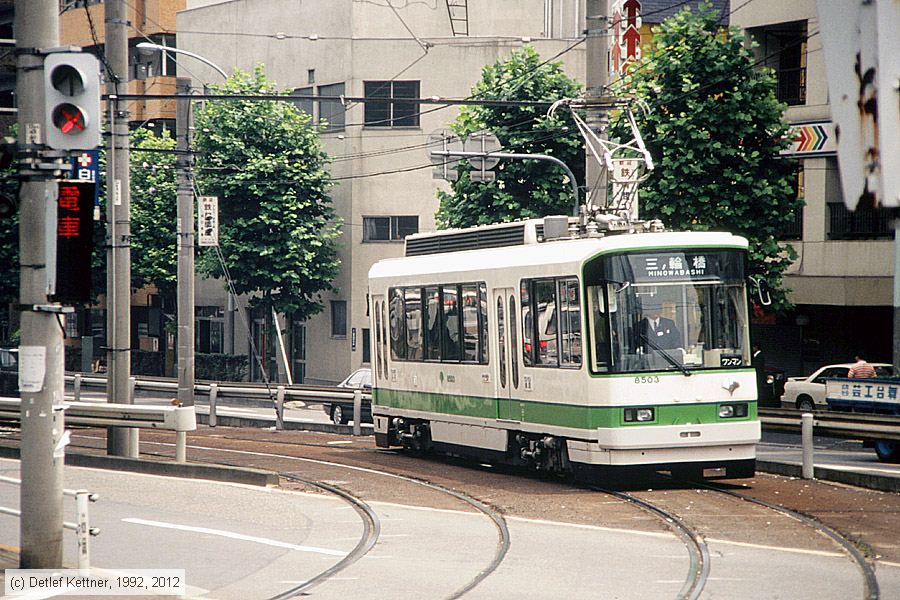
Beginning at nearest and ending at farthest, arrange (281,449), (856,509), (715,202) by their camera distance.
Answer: (856,509)
(281,449)
(715,202)

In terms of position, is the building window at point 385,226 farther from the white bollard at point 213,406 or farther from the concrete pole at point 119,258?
the concrete pole at point 119,258

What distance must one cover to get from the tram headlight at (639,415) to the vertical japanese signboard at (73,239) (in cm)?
811

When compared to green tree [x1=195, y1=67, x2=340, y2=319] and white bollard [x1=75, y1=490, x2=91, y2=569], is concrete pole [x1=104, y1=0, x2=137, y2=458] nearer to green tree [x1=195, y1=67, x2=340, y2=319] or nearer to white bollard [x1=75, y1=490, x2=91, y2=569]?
white bollard [x1=75, y1=490, x2=91, y2=569]

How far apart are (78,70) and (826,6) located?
750 centimetres

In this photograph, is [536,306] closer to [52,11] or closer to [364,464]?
[364,464]

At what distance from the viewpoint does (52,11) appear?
32.3 feet

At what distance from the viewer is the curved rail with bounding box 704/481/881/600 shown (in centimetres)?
984

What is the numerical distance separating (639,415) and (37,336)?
820 cm

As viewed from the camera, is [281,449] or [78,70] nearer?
[78,70]

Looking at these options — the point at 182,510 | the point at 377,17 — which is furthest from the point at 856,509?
the point at 377,17

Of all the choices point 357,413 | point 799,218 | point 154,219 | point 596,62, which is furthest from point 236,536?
point 154,219

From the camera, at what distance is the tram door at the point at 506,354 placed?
18234mm

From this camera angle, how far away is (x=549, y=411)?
57.0ft

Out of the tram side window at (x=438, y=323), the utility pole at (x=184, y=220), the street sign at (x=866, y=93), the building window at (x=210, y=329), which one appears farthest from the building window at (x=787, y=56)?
the street sign at (x=866, y=93)
